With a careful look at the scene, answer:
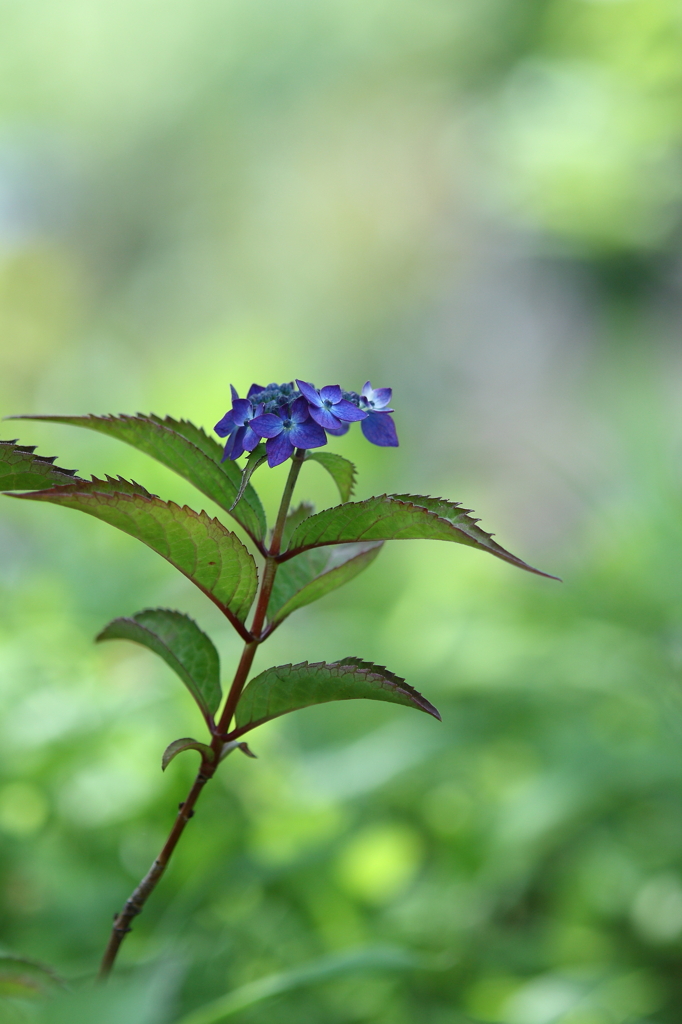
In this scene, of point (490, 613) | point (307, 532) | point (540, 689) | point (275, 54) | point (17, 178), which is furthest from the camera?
point (275, 54)

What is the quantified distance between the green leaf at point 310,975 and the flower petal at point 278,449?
351mm

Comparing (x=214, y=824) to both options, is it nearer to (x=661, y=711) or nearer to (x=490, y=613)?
(x=661, y=711)

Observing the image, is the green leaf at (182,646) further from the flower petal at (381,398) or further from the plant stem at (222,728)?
the flower petal at (381,398)

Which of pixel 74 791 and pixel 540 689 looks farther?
pixel 540 689

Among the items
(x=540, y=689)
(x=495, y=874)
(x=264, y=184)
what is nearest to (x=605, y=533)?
(x=540, y=689)

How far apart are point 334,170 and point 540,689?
4.09 meters

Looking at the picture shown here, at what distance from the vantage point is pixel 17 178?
3686mm

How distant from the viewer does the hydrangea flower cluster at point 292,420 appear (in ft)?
1.18

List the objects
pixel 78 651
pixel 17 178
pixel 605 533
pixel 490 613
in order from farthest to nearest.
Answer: pixel 17 178, pixel 605 533, pixel 490 613, pixel 78 651

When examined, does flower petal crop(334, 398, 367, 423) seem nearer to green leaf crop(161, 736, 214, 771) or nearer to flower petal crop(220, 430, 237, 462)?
flower petal crop(220, 430, 237, 462)

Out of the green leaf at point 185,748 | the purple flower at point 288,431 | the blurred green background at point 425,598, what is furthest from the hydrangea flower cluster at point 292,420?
the blurred green background at point 425,598

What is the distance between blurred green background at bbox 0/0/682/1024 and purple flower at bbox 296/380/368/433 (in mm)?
274

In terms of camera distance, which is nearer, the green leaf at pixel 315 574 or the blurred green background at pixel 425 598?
the green leaf at pixel 315 574

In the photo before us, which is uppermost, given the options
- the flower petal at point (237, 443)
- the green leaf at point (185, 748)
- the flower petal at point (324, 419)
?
the flower petal at point (237, 443)
